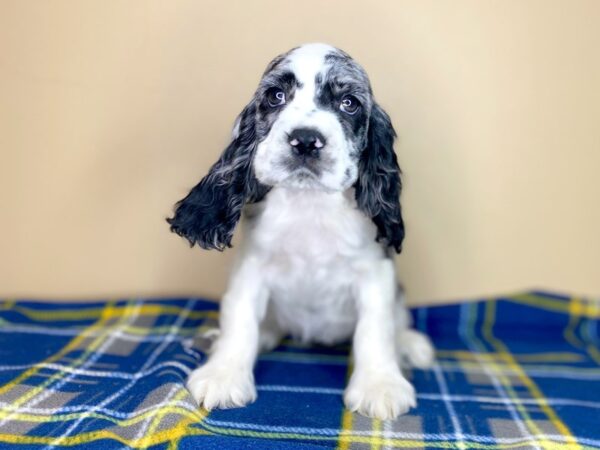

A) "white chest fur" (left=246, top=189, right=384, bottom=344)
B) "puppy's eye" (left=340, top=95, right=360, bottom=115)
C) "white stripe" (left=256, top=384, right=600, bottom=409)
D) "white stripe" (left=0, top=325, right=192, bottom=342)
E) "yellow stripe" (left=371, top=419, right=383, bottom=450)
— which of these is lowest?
"yellow stripe" (left=371, top=419, right=383, bottom=450)

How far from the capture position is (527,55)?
116 inches

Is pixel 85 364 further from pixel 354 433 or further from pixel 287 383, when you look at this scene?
pixel 354 433

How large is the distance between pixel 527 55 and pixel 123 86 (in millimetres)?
1833

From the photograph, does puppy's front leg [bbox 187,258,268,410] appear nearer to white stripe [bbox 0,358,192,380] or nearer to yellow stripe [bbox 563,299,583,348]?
white stripe [bbox 0,358,192,380]

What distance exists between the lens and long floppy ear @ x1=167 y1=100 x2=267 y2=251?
2.16 m

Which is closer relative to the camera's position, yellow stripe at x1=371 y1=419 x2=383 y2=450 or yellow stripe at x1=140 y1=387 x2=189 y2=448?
yellow stripe at x1=140 y1=387 x2=189 y2=448

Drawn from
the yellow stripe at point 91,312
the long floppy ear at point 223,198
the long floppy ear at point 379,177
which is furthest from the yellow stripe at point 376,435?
the yellow stripe at point 91,312

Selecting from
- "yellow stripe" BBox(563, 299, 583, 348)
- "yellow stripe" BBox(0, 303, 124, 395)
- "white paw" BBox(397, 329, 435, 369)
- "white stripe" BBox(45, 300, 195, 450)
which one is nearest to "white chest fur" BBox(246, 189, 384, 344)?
"white paw" BBox(397, 329, 435, 369)

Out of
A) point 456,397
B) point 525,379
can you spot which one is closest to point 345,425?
point 456,397

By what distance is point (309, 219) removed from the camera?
2.33 meters

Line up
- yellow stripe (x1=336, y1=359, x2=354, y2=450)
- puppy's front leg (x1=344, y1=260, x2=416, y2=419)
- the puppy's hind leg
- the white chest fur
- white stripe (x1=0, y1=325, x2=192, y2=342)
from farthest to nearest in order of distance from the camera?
white stripe (x1=0, y1=325, x2=192, y2=342)
the puppy's hind leg
the white chest fur
puppy's front leg (x1=344, y1=260, x2=416, y2=419)
yellow stripe (x1=336, y1=359, x2=354, y2=450)

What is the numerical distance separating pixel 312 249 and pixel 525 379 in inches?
41.3

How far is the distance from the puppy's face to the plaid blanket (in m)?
0.76

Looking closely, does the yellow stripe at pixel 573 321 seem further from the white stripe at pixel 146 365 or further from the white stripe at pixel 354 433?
the white stripe at pixel 146 365
